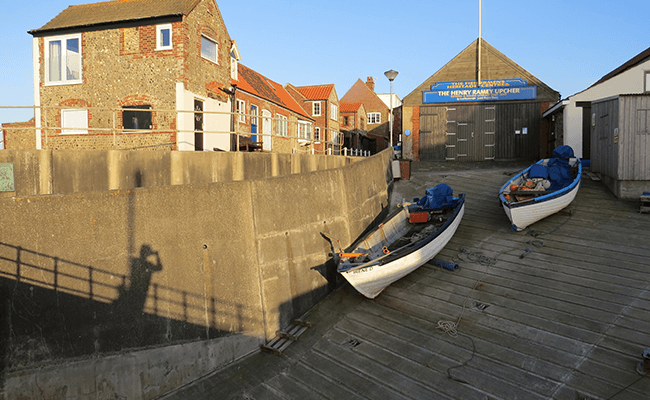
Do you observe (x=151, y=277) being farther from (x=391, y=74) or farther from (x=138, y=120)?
(x=391, y=74)

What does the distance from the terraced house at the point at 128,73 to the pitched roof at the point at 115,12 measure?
5 centimetres

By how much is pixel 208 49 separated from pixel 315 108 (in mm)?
21523

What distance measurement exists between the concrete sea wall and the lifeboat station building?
46.0 feet

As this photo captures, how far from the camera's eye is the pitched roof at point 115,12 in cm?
1571

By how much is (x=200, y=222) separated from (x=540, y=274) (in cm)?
712

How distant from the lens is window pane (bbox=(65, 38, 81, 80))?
16516mm

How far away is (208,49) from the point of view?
57.4 feet

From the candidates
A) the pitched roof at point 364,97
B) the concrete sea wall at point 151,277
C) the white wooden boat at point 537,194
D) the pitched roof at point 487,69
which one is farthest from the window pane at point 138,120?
the pitched roof at point 364,97

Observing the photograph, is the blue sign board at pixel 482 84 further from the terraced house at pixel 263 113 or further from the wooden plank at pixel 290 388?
the wooden plank at pixel 290 388

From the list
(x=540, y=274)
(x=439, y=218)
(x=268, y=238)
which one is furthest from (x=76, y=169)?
(x=540, y=274)

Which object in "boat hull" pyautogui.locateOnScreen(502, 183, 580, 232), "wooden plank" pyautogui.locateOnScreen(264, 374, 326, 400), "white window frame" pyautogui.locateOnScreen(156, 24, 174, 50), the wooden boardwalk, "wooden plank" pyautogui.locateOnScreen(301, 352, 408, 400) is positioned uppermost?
"white window frame" pyautogui.locateOnScreen(156, 24, 174, 50)

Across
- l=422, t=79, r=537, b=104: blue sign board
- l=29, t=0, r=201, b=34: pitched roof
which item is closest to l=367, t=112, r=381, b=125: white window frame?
l=422, t=79, r=537, b=104: blue sign board

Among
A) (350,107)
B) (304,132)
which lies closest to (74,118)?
(304,132)

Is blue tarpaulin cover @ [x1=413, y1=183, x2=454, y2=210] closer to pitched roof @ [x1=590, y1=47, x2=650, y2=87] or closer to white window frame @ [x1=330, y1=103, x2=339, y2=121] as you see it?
pitched roof @ [x1=590, y1=47, x2=650, y2=87]
